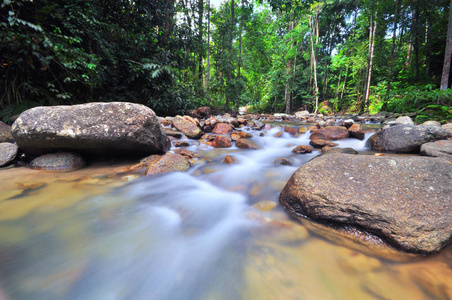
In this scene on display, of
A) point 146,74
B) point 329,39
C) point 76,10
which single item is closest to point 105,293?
point 76,10

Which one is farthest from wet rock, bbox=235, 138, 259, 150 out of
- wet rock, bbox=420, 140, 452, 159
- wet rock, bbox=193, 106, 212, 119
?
wet rock, bbox=193, 106, 212, 119

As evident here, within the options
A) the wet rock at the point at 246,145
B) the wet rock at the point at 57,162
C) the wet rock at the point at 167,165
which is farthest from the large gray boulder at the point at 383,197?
the wet rock at the point at 57,162

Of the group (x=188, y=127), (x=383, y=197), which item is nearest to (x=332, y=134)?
(x=383, y=197)

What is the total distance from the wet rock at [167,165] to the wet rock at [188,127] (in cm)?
214

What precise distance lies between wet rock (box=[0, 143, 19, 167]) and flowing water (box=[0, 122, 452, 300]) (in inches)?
30.3

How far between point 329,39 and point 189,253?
24.1 m

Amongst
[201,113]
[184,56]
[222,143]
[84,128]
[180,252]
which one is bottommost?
[180,252]

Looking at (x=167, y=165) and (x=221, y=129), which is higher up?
(x=221, y=129)

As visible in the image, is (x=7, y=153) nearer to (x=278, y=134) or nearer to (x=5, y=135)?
(x=5, y=135)

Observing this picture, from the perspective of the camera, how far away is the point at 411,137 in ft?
12.1

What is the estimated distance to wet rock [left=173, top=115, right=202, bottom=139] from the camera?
5.59 m

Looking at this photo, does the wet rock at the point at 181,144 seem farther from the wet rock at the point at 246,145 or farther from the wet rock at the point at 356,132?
the wet rock at the point at 356,132

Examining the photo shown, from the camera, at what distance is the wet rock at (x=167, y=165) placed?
10.3 ft

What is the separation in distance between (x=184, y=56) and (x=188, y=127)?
568cm
